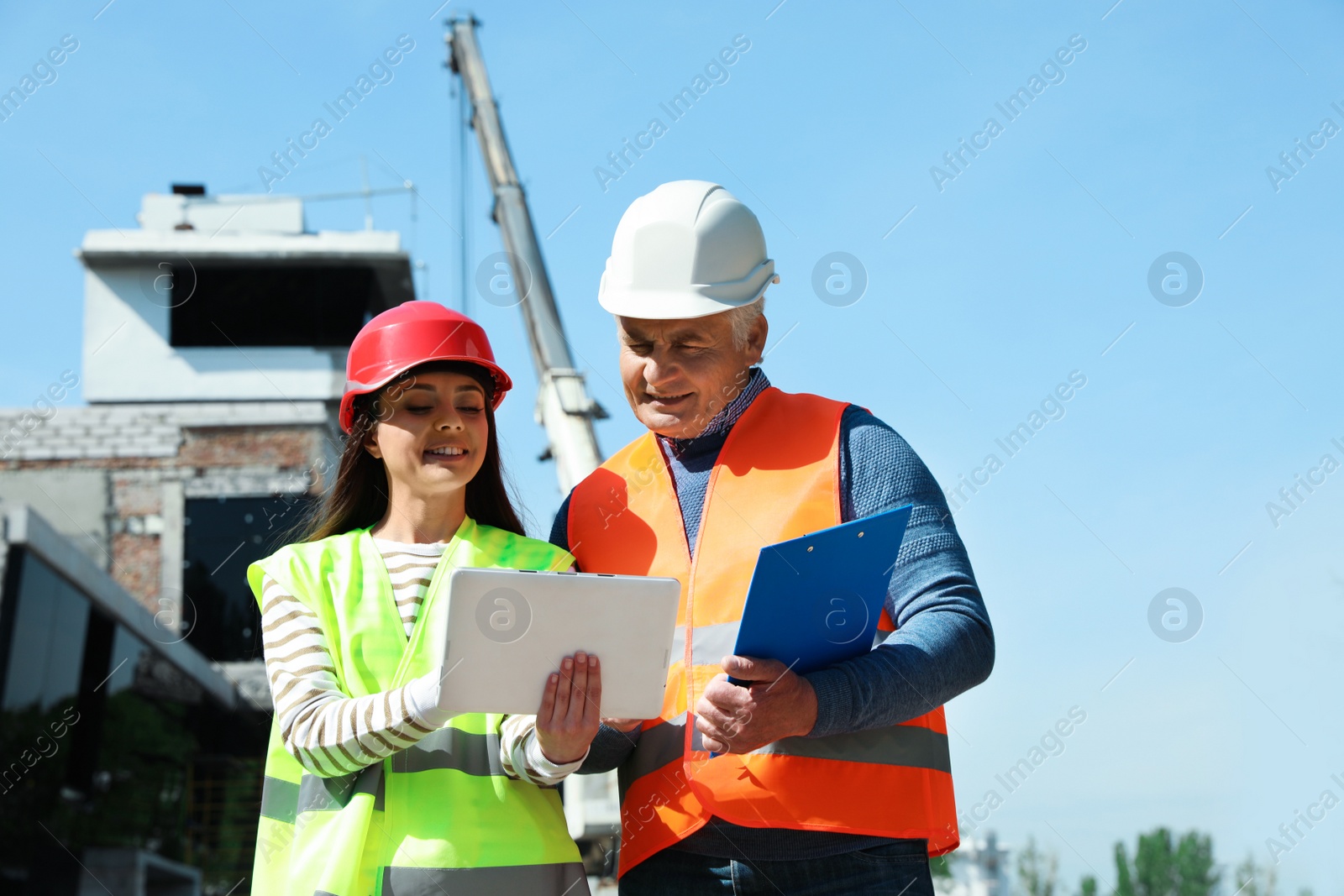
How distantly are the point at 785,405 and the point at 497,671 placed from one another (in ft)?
3.37

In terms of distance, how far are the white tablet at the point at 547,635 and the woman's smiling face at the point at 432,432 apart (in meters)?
0.64

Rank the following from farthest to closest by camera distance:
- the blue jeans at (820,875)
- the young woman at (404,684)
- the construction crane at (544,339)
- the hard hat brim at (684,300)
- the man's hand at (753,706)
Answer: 1. the construction crane at (544,339)
2. the hard hat brim at (684,300)
3. the blue jeans at (820,875)
4. the young woman at (404,684)
5. the man's hand at (753,706)

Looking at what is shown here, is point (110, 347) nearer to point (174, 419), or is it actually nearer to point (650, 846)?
point (174, 419)

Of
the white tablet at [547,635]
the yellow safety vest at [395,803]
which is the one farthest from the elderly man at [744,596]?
the yellow safety vest at [395,803]

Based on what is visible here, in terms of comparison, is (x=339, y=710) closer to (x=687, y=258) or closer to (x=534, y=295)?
(x=687, y=258)

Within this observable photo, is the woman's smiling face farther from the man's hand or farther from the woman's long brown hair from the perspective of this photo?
the man's hand

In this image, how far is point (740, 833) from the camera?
2414 mm

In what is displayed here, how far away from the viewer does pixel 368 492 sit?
2875 millimetres

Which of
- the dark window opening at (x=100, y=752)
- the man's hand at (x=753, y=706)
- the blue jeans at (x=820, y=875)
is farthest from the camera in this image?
the dark window opening at (x=100, y=752)

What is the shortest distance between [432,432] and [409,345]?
0.63ft

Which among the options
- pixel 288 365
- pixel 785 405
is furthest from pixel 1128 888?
pixel 785 405

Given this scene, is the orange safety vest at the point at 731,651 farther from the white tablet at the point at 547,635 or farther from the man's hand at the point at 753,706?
the white tablet at the point at 547,635

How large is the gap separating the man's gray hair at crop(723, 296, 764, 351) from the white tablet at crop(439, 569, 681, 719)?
0.80m

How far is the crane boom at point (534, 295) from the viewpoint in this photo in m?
12.1
